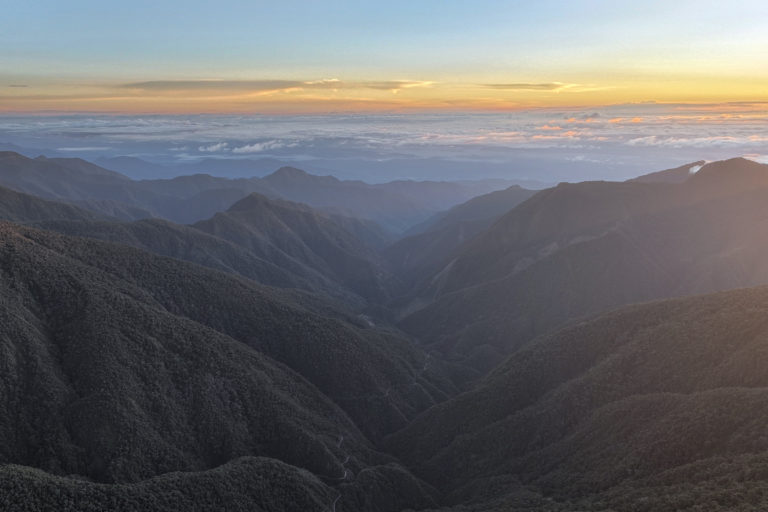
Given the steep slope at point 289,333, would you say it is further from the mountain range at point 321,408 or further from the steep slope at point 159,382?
the mountain range at point 321,408

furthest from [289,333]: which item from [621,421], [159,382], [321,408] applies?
[621,421]

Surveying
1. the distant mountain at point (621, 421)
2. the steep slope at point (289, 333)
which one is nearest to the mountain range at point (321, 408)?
the distant mountain at point (621, 421)

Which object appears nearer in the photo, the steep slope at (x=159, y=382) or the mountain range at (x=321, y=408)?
the mountain range at (x=321, y=408)

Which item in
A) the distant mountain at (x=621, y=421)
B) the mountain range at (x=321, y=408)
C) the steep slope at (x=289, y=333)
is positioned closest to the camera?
the distant mountain at (x=621, y=421)

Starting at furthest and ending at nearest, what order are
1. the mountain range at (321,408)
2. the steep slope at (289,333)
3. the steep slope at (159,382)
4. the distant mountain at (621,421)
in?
the steep slope at (289,333) → the steep slope at (159,382) → the mountain range at (321,408) → the distant mountain at (621,421)

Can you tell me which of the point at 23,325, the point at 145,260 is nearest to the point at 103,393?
the point at 23,325

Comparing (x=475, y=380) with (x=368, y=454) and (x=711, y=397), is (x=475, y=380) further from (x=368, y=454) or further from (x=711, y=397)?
(x=711, y=397)
